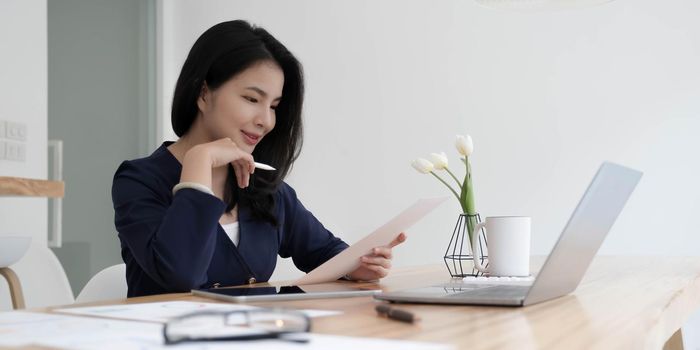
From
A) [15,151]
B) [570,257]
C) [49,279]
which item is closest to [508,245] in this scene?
[570,257]

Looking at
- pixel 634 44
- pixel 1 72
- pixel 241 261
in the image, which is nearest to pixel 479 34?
pixel 634 44

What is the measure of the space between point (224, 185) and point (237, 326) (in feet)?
3.71

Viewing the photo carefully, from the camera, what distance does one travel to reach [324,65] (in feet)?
13.6

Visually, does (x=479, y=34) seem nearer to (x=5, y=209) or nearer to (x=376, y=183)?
(x=376, y=183)

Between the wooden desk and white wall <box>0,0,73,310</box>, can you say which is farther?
white wall <box>0,0,73,310</box>

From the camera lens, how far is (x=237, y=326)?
618mm

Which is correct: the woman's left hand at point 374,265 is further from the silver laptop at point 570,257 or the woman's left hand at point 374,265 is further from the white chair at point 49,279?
the white chair at point 49,279

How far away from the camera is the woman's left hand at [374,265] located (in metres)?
1.38

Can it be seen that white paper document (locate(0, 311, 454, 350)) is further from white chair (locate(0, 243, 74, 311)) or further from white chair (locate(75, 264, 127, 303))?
white chair (locate(0, 243, 74, 311))

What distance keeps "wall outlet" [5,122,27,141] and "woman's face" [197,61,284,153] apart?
167cm

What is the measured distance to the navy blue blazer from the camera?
4.10 feet

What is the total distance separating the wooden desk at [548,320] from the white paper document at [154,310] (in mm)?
59

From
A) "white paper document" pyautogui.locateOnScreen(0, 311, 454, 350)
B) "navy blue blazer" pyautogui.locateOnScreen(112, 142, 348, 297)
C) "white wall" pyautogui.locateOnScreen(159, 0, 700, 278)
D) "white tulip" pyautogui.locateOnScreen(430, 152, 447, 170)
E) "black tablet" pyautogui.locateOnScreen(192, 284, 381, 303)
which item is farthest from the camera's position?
"white wall" pyautogui.locateOnScreen(159, 0, 700, 278)

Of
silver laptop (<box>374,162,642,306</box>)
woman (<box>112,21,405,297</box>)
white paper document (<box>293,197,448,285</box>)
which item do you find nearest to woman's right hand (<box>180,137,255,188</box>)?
woman (<box>112,21,405,297</box>)
